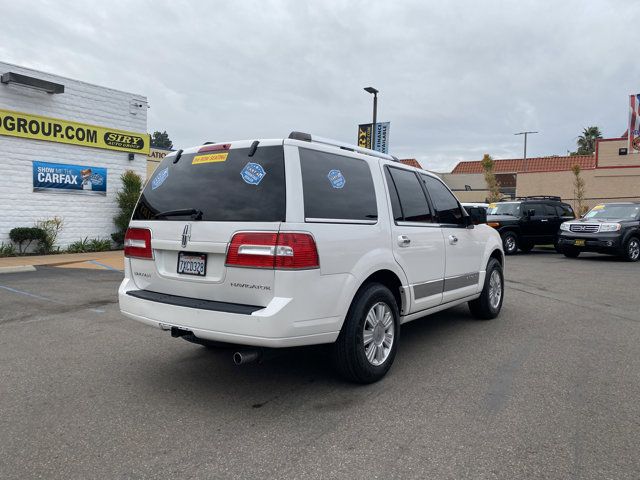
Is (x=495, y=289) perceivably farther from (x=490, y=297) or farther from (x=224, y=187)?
(x=224, y=187)

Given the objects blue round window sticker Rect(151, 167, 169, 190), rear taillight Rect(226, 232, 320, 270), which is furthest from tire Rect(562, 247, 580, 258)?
blue round window sticker Rect(151, 167, 169, 190)

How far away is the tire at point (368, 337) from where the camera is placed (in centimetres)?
384

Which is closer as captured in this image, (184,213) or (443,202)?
(184,213)

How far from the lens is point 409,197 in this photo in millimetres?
4914

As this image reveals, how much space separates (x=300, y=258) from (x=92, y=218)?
13.5 m

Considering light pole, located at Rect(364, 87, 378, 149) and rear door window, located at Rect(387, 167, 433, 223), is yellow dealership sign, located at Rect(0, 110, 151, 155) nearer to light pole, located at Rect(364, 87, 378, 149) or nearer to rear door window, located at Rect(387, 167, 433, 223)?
light pole, located at Rect(364, 87, 378, 149)

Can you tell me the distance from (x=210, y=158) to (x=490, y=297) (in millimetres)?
4264

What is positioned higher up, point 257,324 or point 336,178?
point 336,178

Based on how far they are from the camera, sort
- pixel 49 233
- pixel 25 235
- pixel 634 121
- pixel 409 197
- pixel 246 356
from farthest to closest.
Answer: pixel 634 121 → pixel 49 233 → pixel 25 235 → pixel 409 197 → pixel 246 356

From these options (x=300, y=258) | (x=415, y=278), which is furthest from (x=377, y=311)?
(x=300, y=258)

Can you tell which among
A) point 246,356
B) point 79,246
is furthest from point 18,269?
point 246,356

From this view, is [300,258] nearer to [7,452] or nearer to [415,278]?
[415,278]

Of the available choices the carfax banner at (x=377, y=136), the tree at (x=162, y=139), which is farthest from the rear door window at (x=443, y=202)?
the tree at (x=162, y=139)

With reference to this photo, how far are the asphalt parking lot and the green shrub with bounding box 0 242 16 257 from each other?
313 inches
